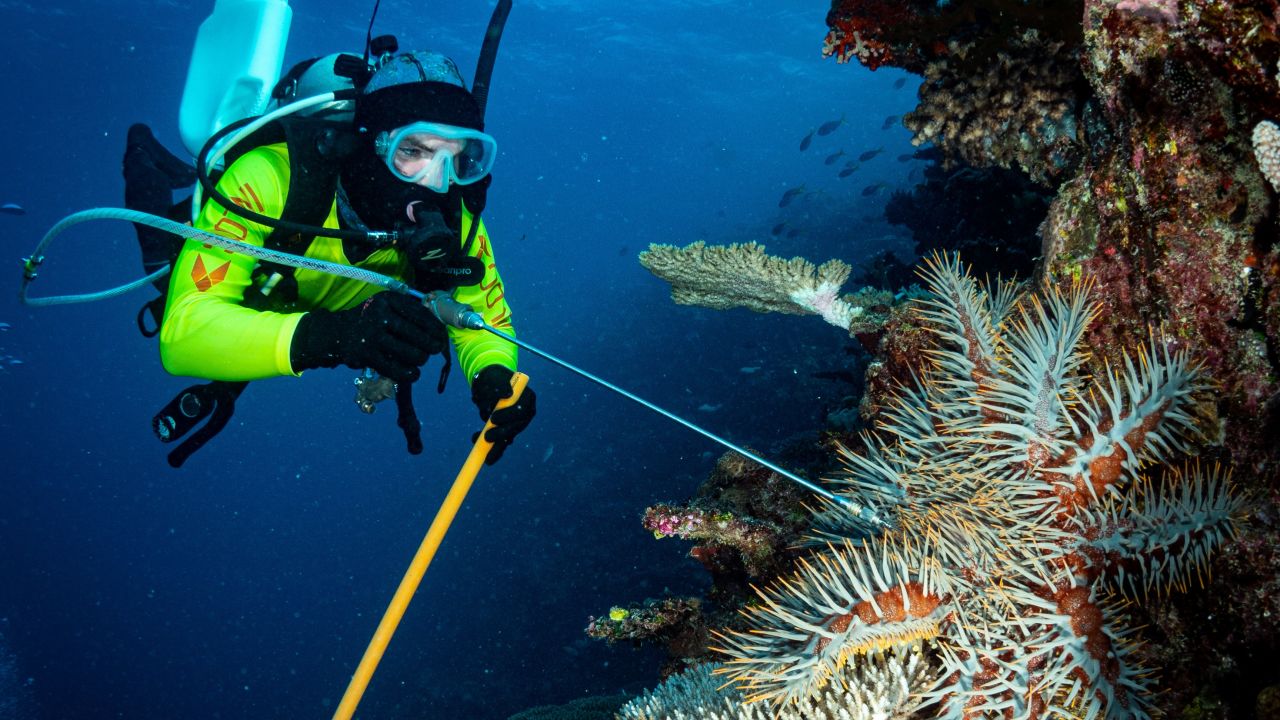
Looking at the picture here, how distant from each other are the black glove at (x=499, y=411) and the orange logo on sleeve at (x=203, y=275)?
1597 mm

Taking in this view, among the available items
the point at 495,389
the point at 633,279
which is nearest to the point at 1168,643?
the point at 495,389

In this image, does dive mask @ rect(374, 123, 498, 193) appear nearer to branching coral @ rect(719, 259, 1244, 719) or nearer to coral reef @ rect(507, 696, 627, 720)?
branching coral @ rect(719, 259, 1244, 719)

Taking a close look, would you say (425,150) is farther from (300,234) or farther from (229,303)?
(229,303)

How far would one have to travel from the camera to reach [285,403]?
177 ft

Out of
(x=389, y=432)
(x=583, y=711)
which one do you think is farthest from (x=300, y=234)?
(x=389, y=432)

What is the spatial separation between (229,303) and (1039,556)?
406cm

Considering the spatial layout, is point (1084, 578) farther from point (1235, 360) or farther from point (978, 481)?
point (1235, 360)

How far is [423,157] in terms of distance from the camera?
12.7 ft

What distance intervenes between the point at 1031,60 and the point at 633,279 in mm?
31395

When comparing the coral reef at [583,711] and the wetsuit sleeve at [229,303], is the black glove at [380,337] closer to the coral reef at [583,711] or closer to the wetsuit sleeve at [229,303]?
the wetsuit sleeve at [229,303]

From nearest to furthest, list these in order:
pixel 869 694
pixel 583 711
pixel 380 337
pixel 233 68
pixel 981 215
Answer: pixel 869 694
pixel 380 337
pixel 233 68
pixel 583 711
pixel 981 215

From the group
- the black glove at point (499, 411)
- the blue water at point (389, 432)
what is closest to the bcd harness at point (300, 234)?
the black glove at point (499, 411)


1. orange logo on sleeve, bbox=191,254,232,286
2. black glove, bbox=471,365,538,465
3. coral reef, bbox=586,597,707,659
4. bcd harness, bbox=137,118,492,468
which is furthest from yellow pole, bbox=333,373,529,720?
orange logo on sleeve, bbox=191,254,232,286

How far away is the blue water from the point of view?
14727 millimetres
